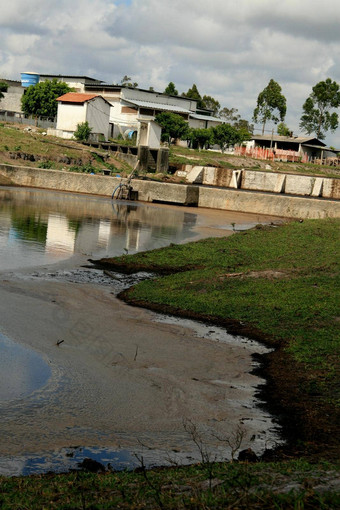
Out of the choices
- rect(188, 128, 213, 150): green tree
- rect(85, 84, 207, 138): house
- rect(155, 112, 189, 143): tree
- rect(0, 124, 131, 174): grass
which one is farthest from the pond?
rect(85, 84, 207, 138): house

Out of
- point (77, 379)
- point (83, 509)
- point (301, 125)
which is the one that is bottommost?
point (77, 379)

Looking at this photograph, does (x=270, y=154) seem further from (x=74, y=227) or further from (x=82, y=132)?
(x=74, y=227)

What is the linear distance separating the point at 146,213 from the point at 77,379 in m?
28.6

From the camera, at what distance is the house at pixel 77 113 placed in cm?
6900

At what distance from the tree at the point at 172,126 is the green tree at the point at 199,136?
3.03ft

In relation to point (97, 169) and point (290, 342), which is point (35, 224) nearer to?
point (290, 342)

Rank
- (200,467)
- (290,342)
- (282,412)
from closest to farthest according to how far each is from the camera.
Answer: (200,467)
(282,412)
(290,342)

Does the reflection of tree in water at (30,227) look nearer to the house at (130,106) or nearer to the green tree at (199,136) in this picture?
the house at (130,106)

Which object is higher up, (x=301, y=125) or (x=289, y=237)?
(x=301, y=125)

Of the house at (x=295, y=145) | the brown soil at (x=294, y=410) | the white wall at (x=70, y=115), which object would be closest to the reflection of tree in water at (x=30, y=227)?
the brown soil at (x=294, y=410)

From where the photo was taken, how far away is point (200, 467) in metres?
6.73

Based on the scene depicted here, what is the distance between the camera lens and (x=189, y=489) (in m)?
5.69

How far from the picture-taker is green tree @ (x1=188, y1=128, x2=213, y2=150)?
270ft

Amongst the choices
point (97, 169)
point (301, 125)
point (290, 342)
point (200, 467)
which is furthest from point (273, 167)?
point (200, 467)
